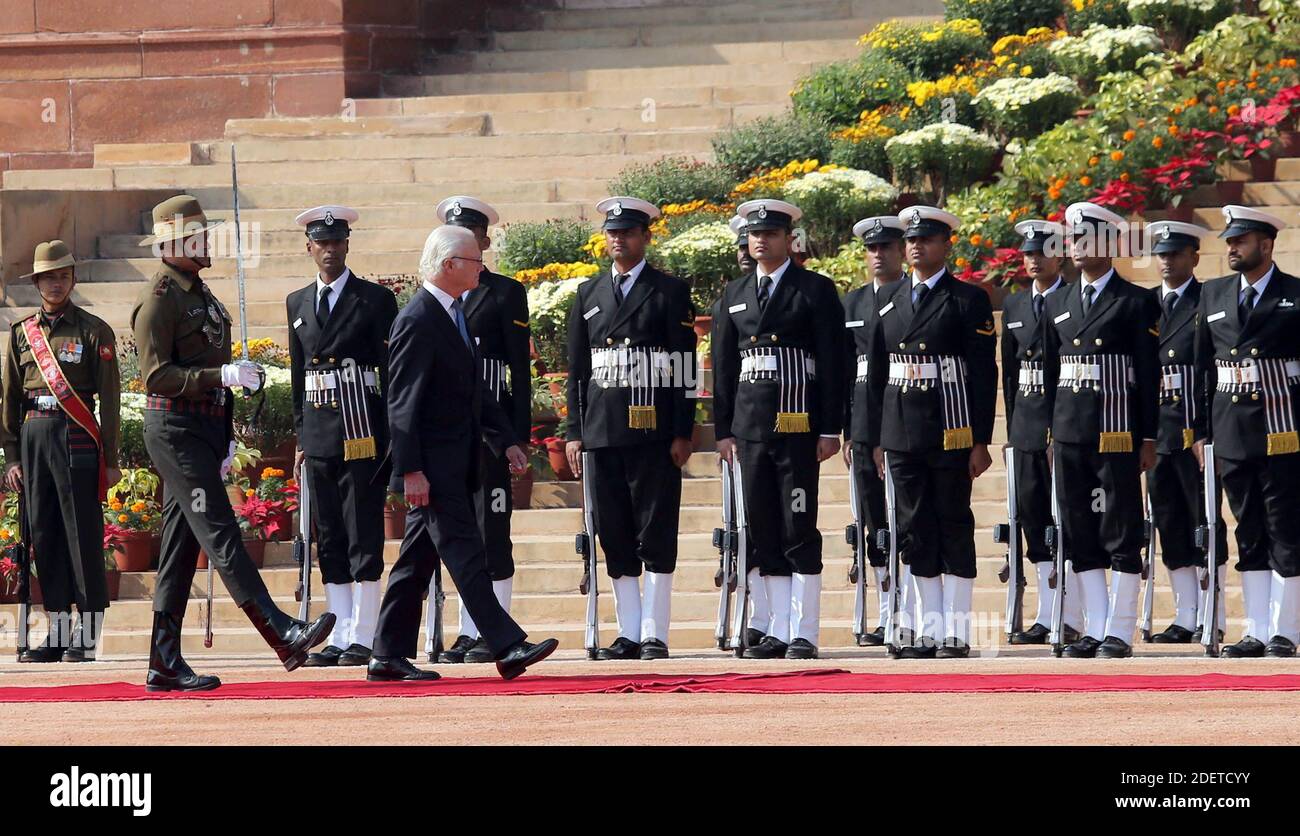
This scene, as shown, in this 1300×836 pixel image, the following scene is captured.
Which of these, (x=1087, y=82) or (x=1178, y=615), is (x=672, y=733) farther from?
(x=1087, y=82)

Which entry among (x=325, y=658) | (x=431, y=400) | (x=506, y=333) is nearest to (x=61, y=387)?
(x=325, y=658)

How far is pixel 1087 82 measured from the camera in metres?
20.1

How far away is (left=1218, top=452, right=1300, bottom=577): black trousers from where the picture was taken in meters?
12.0

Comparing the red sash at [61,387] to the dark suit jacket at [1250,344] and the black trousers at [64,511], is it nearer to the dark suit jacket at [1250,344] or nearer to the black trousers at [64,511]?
the black trousers at [64,511]

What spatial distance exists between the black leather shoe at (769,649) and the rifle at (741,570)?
9 cm

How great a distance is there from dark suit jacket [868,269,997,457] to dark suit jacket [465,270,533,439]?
200 cm

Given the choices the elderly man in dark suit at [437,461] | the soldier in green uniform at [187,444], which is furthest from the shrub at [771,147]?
the soldier in green uniform at [187,444]

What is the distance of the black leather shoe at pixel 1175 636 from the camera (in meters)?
12.9

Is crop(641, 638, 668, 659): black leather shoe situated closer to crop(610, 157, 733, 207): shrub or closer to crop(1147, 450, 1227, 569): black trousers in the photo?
crop(1147, 450, 1227, 569): black trousers

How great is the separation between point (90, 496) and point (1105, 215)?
597cm

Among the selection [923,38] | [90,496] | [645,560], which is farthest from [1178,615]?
[923,38]

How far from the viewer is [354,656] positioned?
1223 cm

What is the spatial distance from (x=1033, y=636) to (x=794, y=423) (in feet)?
6.44

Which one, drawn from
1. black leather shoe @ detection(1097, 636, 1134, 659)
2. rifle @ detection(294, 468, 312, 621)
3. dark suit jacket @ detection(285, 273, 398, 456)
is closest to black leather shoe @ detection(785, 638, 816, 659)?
black leather shoe @ detection(1097, 636, 1134, 659)
